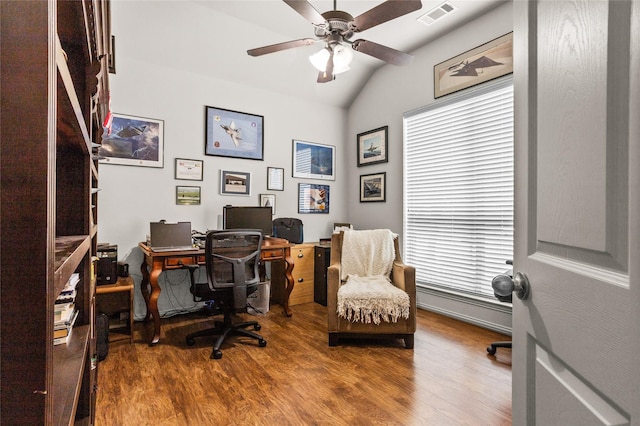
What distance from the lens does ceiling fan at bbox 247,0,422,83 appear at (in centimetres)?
186

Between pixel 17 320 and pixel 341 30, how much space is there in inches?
89.7

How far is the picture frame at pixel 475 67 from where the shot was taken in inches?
110

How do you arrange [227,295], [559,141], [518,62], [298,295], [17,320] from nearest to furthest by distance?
[17,320], [559,141], [518,62], [227,295], [298,295]

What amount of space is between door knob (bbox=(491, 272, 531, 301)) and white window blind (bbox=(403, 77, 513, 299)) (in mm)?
2331

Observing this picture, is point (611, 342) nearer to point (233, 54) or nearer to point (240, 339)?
point (240, 339)

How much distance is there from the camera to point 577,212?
0.59 m

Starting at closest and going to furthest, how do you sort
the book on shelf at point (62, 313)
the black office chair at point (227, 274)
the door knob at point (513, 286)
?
1. the door knob at point (513, 286)
2. the book on shelf at point (62, 313)
3. the black office chair at point (227, 274)

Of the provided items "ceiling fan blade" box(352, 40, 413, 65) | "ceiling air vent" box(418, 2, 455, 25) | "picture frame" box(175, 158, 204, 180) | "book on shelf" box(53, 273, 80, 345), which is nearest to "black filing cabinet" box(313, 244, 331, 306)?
"picture frame" box(175, 158, 204, 180)

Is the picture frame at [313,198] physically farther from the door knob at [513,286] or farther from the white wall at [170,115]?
the door knob at [513,286]

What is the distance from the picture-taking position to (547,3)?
2.28 ft

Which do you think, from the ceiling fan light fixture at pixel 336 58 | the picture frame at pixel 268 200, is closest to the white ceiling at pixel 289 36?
the ceiling fan light fixture at pixel 336 58

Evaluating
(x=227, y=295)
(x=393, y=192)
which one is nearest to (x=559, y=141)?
(x=227, y=295)

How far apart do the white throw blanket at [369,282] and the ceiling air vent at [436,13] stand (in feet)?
6.88

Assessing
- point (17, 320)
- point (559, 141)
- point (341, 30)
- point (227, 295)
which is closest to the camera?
point (17, 320)
